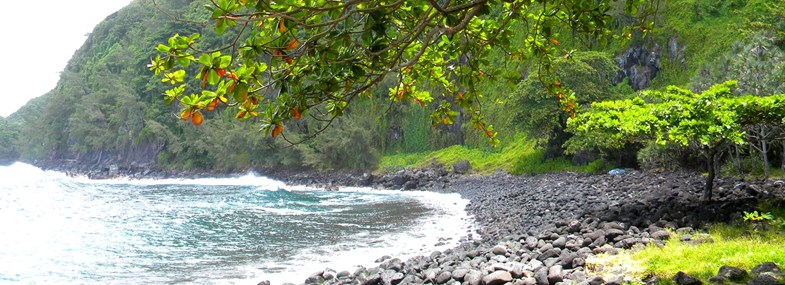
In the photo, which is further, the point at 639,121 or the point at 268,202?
the point at 268,202

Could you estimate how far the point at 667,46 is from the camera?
103 feet

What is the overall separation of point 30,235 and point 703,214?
63.3 ft

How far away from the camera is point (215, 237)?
15750mm

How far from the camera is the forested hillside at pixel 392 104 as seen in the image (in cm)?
1859

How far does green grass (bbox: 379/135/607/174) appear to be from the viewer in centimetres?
2778

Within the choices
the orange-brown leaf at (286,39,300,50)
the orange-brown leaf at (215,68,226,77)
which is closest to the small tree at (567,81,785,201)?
the orange-brown leaf at (286,39,300,50)

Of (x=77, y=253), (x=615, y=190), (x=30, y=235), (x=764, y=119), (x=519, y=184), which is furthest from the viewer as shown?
(x=519, y=184)

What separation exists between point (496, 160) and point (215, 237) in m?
21.4

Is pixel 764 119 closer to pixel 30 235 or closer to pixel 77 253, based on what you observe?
pixel 77 253

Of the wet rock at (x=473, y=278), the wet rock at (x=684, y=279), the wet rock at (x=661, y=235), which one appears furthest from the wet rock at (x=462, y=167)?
the wet rock at (x=684, y=279)

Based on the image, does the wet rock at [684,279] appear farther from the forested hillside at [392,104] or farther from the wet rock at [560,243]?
the wet rock at [560,243]

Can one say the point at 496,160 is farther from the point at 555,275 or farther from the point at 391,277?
the point at 555,275

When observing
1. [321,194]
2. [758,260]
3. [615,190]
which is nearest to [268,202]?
[321,194]

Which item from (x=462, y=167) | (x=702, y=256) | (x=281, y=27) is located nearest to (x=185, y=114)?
(x=281, y=27)
